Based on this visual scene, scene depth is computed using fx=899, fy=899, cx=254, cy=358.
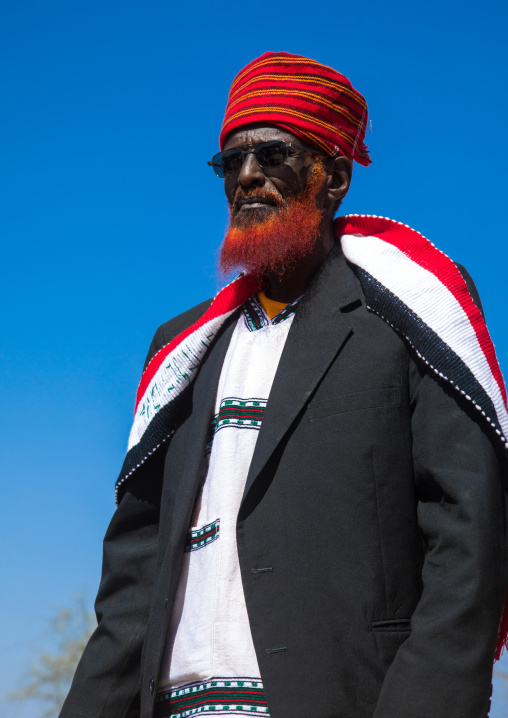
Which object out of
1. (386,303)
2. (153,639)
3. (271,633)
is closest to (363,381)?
(386,303)

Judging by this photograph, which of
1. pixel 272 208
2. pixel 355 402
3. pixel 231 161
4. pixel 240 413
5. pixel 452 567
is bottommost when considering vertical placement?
pixel 452 567

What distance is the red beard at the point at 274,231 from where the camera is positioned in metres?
3.52

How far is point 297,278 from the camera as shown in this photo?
3617 millimetres

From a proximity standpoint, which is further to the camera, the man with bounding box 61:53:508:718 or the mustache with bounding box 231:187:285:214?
the mustache with bounding box 231:187:285:214

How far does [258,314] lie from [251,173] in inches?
22.2

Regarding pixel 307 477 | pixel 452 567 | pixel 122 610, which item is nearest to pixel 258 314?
pixel 307 477

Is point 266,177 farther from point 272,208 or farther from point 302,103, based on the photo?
point 302,103

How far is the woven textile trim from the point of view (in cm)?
285

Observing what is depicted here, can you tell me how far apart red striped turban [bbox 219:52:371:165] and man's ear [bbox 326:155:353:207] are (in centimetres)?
4

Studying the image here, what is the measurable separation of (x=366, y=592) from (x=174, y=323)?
1657 millimetres

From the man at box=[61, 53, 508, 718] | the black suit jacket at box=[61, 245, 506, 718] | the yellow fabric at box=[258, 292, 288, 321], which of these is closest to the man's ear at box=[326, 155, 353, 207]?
the man at box=[61, 53, 508, 718]

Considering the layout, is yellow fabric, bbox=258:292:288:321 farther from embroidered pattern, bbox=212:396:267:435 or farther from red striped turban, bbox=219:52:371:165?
red striped turban, bbox=219:52:371:165

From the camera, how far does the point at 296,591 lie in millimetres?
2713

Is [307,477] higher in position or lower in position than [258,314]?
lower
